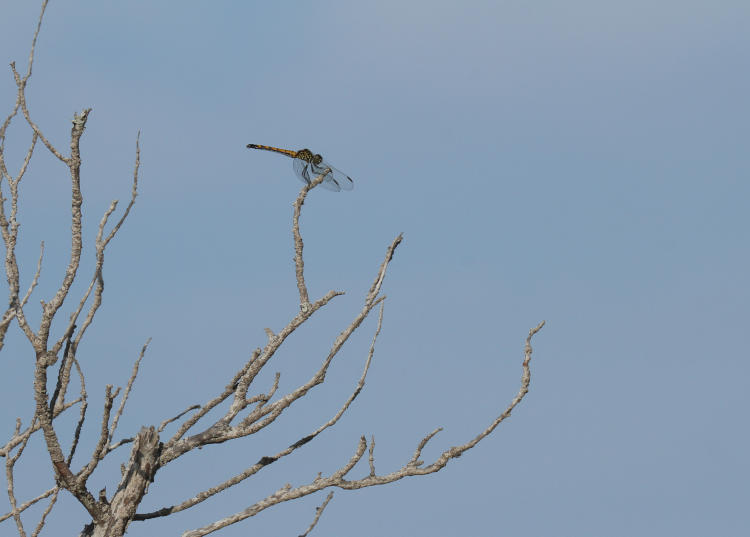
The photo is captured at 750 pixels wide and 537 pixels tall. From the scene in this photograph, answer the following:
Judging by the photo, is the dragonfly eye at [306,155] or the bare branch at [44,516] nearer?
the bare branch at [44,516]

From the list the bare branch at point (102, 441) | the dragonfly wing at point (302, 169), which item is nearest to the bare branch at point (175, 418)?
the bare branch at point (102, 441)

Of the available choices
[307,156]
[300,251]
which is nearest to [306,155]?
[307,156]

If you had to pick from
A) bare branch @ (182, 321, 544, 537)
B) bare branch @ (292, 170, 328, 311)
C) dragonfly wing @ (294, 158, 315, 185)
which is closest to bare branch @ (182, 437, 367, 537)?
bare branch @ (182, 321, 544, 537)

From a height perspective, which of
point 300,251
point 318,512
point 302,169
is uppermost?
point 302,169

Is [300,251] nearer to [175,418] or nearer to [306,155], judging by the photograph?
[175,418]

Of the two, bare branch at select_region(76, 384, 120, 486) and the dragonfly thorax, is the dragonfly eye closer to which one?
the dragonfly thorax

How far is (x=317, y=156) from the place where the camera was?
16.2 m

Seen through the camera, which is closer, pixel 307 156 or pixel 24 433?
pixel 24 433

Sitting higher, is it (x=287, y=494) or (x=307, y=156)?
(x=307, y=156)

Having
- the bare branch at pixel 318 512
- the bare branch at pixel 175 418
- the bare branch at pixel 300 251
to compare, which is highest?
the bare branch at pixel 300 251

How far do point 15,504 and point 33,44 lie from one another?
3739 mm

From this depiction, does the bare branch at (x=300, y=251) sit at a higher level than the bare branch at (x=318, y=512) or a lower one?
higher


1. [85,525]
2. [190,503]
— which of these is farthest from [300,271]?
[85,525]

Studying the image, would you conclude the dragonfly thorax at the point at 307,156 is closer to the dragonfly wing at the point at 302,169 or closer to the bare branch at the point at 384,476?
the dragonfly wing at the point at 302,169
